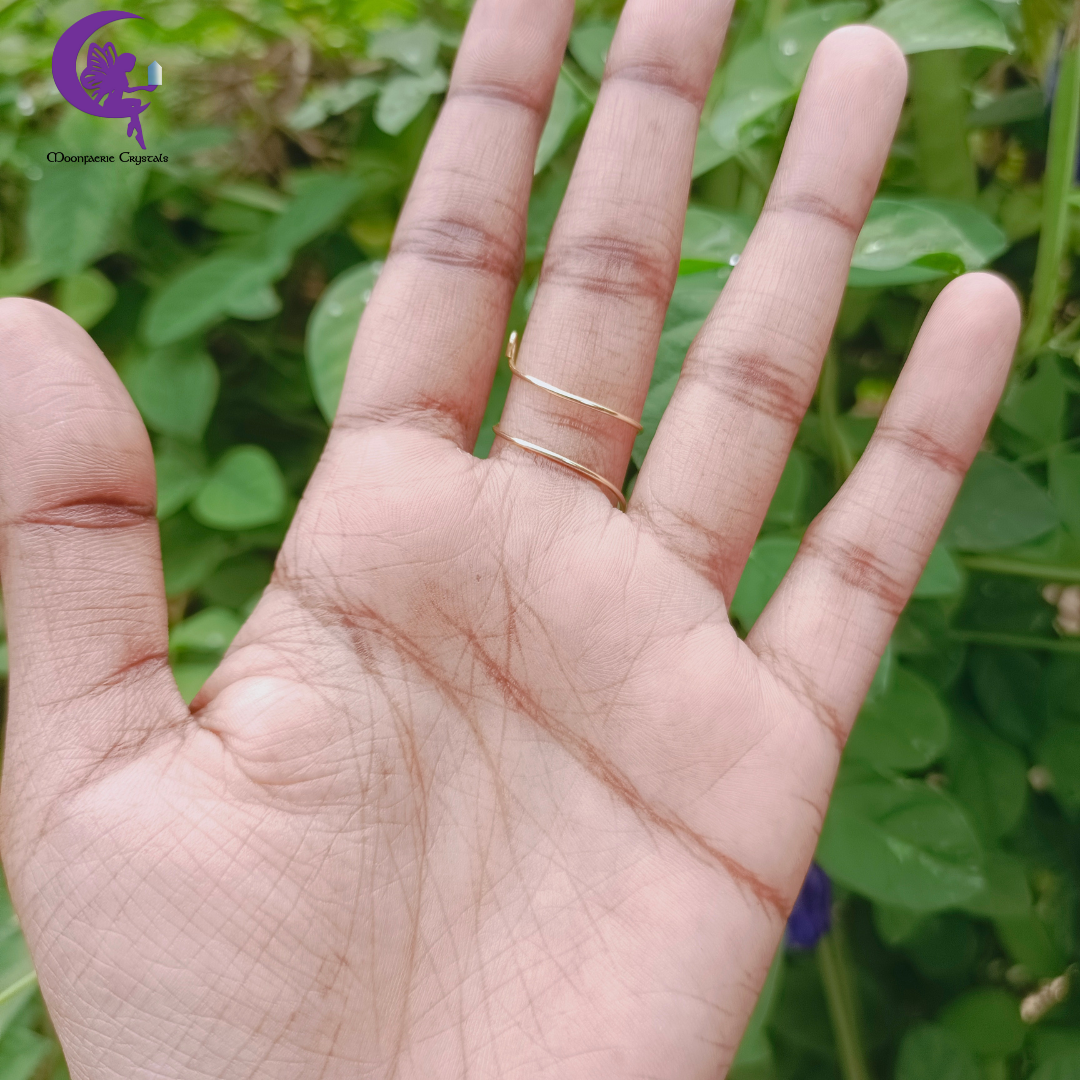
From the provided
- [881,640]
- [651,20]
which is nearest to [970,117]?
[651,20]

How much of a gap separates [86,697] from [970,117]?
1.09 meters

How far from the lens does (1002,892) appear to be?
0.96 meters

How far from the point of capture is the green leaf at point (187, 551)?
1032 mm

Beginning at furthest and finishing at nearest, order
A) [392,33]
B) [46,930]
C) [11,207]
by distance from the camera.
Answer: [11,207]
[392,33]
[46,930]

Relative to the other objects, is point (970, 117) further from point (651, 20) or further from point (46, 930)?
point (46, 930)

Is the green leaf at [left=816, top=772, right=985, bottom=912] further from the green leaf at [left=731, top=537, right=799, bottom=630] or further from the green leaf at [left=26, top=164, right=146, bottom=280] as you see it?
the green leaf at [left=26, top=164, right=146, bottom=280]

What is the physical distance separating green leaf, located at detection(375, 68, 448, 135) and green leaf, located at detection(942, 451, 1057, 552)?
2.21 feet

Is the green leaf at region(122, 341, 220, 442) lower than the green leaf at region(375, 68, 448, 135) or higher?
lower

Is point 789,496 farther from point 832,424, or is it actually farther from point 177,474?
point 177,474

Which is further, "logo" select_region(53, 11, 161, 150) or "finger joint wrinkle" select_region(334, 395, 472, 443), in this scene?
"logo" select_region(53, 11, 161, 150)

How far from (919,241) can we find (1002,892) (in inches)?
25.6

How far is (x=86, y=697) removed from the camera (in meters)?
0.73

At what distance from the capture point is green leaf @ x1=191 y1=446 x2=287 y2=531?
0.94 metres

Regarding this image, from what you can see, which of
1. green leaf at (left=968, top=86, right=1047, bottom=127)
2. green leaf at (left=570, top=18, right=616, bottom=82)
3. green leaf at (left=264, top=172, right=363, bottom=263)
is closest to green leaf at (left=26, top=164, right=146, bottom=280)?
green leaf at (left=264, top=172, right=363, bottom=263)
